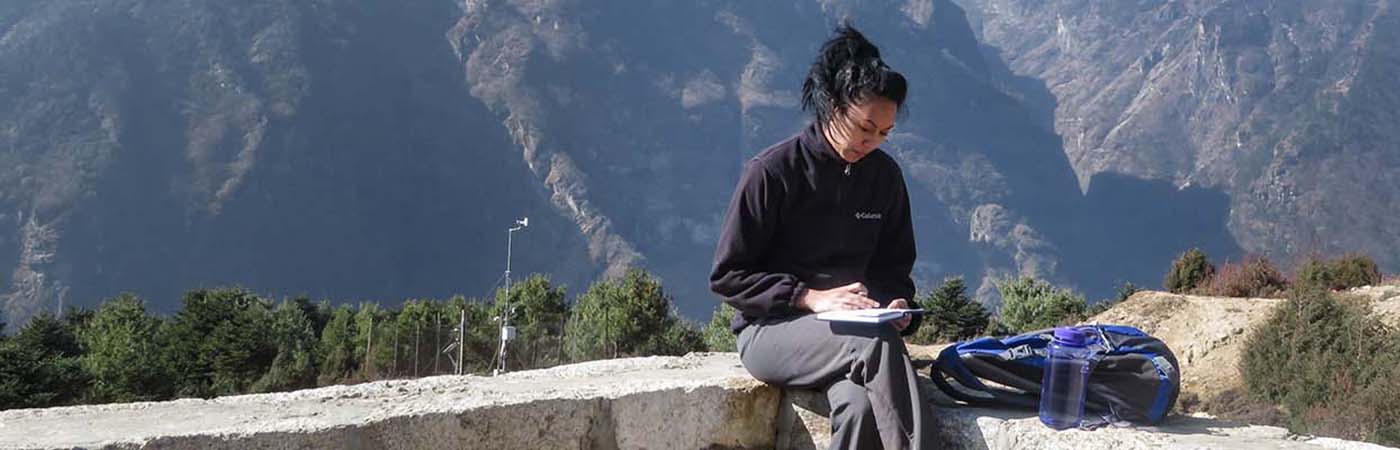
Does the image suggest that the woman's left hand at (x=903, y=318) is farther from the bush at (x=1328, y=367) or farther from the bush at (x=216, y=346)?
the bush at (x=216, y=346)

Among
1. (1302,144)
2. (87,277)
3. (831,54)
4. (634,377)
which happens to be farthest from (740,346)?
(1302,144)

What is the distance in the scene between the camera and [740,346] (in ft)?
11.3

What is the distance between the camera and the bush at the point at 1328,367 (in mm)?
9828

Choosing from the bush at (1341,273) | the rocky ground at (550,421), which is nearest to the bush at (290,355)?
the bush at (1341,273)

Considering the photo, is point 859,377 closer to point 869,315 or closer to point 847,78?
point 869,315

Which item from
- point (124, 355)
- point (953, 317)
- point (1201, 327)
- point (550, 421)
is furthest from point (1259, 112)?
point (550, 421)

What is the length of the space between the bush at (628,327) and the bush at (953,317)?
772cm

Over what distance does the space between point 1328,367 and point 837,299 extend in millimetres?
10592

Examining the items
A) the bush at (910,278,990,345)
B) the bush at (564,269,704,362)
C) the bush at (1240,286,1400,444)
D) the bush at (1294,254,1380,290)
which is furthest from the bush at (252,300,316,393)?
the bush at (1240,286,1400,444)

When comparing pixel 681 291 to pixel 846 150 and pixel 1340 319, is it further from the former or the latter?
pixel 846 150

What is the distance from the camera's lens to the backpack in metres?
2.98

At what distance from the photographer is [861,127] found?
316 cm

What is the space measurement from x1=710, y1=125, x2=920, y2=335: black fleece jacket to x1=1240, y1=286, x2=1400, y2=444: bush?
781cm

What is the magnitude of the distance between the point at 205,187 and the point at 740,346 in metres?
125
